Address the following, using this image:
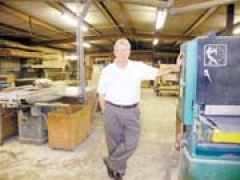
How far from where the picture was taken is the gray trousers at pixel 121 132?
2.41m

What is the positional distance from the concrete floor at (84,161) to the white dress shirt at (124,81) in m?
0.94

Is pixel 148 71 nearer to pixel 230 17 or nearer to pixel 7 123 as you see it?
pixel 230 17

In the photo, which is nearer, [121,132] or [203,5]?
[121,132]

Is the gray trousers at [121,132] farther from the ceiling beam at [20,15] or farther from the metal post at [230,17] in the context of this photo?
the ceiling beam at [20,15]

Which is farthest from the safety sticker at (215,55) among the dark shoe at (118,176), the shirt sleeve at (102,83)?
the dark shoe at (118,176)

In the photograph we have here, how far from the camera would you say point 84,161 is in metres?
3.22

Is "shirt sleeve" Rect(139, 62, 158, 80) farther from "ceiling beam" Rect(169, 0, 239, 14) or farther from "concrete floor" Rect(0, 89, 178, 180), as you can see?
"ceiling beam" Rect(169, 0, 239, 14)

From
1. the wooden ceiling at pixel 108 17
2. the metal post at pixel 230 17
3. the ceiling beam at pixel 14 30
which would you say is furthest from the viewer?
the ceiling beam at pixel 14 30

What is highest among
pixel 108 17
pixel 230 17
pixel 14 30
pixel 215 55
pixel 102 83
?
pixel 108 17

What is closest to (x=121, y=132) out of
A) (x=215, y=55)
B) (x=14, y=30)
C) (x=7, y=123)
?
(x=215, y=55)

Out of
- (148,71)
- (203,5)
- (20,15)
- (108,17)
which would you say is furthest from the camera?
(108,17)

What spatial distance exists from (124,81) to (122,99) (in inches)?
6.7

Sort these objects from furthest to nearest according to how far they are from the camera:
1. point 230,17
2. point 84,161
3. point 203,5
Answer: point 230,17 → point 203,5 → point 84,161

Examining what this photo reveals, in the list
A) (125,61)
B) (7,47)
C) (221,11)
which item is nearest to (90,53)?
(7,47)
